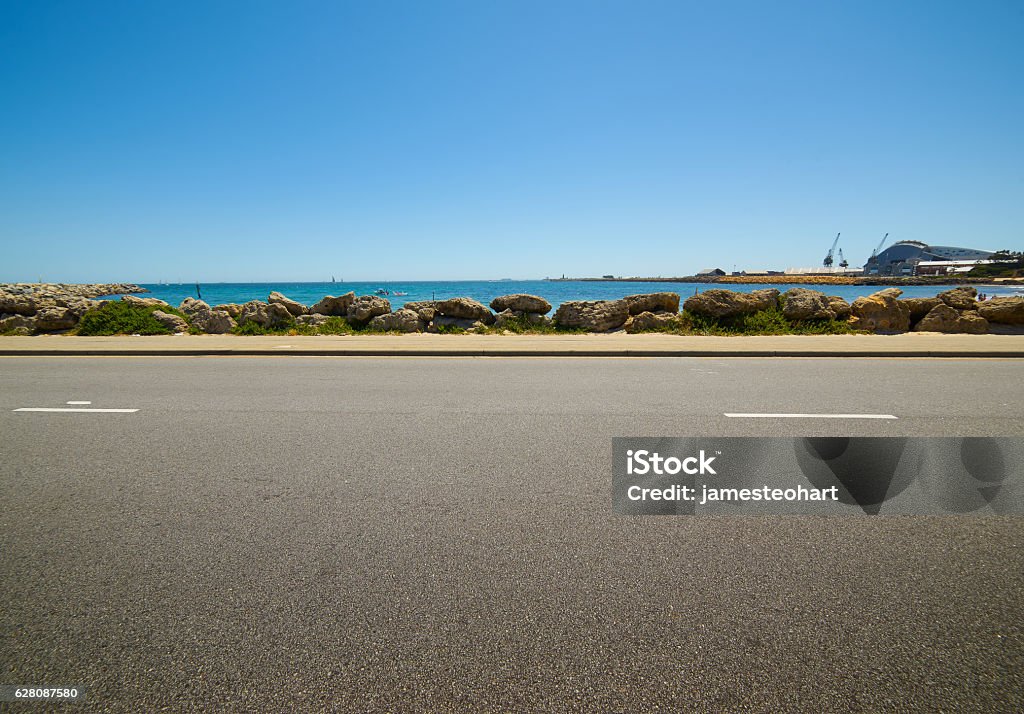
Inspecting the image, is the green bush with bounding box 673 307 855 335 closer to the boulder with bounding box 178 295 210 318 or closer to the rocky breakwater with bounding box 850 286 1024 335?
the rocky breakwater with bounding box 850 286 1024 335

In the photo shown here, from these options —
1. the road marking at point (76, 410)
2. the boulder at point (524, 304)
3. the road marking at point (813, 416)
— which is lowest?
the road marking at point (813, 416)

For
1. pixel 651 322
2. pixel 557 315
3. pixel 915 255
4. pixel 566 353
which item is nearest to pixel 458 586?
pixel 566 353

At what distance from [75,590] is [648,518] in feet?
11.6

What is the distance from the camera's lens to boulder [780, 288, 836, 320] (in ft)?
49.3

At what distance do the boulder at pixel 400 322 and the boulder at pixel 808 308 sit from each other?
479 inches

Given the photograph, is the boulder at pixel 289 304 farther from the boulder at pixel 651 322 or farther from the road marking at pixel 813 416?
the road marking at pixel 813 416

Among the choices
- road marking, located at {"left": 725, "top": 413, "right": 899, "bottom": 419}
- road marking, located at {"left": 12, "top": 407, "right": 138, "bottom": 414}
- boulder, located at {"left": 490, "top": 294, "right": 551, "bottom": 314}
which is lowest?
road marking, located at {"left": 725, "top": 413, "right": 899, "bottom": 419}

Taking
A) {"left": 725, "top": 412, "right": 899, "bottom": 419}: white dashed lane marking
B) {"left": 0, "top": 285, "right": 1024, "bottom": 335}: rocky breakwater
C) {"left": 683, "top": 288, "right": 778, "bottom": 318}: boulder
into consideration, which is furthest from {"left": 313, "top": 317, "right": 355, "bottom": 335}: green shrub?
{"left": 725, "top": 412, "right": 899, "bottom": 419}: white dashed lane marking

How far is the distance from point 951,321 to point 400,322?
1715 centimetres

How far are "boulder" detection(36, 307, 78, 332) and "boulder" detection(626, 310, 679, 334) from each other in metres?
19.2

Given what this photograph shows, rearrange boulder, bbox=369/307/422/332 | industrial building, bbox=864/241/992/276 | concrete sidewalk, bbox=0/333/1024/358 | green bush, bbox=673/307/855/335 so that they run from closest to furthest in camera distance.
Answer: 1. concrete sidewalk, bbox=0/333/1024/358
2. green bush, bbox=673/307/855/335
3. boulder, bbox=369/307/422/332
4. industrial building, bbox=864/241/992/276

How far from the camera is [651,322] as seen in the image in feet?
50.7

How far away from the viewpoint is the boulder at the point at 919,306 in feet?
48.3

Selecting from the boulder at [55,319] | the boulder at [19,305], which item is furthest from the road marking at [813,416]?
the boulder at [19,305]
